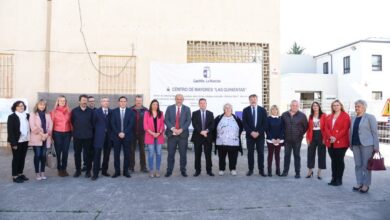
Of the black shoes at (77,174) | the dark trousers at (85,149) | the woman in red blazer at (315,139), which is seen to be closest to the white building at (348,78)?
the woman in red blazer at (315,139)

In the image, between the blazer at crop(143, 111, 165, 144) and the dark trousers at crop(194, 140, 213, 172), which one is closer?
the blazer at crop(143, 111, 165, 144)

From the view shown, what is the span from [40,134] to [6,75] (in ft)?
16.2

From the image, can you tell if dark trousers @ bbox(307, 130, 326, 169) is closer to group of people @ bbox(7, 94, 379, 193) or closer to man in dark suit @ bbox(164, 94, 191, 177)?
group of people @ bbox(7, 94, 379, 193)

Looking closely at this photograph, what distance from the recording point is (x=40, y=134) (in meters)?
6.48

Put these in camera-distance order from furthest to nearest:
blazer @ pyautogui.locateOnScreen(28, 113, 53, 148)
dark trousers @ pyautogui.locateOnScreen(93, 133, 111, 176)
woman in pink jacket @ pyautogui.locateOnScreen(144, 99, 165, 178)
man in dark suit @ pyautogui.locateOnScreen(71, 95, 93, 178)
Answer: woman in pink jacket @ pyautogui.locateOnScreen(144, 99, 165, 178) → man in dark suit @ pyautogui.locateOnScreen(71, 95, 93, 178) → dark trousers @ pyautogui.locateOnScreen(93, 133, 111, 176) → blazer @ pyautogui.locateOnScreen(28, 113, 53, 148)

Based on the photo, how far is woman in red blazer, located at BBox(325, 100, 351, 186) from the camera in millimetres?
6141

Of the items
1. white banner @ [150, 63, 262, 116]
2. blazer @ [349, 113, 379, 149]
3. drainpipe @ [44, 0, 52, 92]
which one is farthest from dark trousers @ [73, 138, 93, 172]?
blazer @ [349, 113, 379, 149]

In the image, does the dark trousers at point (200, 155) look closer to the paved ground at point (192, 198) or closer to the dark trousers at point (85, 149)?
the paved ground at point (192, 198)

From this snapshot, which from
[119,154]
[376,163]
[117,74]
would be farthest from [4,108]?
[376,163]

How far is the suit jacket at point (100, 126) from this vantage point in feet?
22.2

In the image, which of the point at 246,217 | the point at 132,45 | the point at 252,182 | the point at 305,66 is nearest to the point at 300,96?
the point at 305,66

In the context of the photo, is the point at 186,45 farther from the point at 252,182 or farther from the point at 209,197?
the point at 209,197

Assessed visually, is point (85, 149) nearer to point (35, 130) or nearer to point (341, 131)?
point (35, 130)

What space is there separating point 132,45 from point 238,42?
347cm
